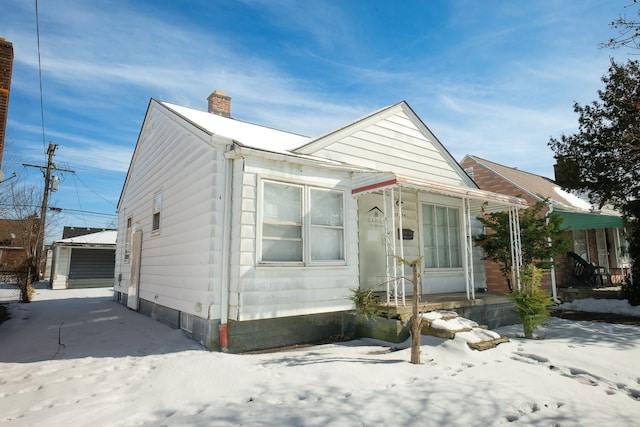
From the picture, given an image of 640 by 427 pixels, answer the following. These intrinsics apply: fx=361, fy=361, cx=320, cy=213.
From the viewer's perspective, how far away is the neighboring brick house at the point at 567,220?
14.1 metres

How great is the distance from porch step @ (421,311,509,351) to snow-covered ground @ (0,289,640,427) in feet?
0.48

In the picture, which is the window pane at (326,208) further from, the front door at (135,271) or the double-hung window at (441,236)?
the front door at (135,271)

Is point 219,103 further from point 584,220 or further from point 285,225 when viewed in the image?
point 584,220

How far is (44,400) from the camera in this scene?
12.9 feet

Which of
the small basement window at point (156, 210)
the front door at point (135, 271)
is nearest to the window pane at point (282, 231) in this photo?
the small basement window at point (156, 210)

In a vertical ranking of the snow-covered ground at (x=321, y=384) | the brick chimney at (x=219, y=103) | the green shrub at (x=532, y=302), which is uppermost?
the brick chimney at (x=219, y=103)

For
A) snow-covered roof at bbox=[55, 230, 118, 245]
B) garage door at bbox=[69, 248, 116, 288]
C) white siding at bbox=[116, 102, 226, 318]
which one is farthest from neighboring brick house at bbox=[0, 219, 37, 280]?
white siding at bbox=[116, 102, 226, 318]

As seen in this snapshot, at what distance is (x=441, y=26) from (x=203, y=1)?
5.17m

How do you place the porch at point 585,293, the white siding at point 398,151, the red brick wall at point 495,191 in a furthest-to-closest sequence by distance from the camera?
the red brick wall at point 495,191, the porch at point 585,293, the white siding at point 398,151

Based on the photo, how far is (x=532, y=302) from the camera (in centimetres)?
679

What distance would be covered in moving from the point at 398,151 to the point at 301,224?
424 cm

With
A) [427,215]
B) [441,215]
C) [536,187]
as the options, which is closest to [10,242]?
[427,215]

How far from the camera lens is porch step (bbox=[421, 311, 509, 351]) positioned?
5825mm

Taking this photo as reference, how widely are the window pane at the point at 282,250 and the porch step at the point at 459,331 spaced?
260 centimetres
